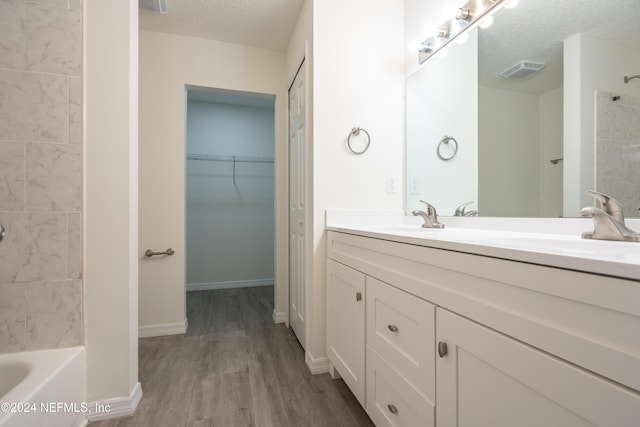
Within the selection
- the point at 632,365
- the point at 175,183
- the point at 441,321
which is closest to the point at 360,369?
the point at 441,321

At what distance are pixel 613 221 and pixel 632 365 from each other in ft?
1.97

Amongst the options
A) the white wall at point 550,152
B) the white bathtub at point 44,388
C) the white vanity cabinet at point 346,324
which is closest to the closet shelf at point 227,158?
the white vanity cabinet at point 346,324

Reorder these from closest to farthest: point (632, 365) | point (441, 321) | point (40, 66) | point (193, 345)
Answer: point (632, 365) → point (441, 321) → point (40, 66) → point (193, 345)

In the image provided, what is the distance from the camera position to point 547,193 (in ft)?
3.69

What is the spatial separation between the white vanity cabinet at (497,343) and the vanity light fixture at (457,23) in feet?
3.97

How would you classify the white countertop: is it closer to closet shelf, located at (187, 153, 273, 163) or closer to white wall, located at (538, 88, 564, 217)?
white wall, located at (538, 88, 564, 217)

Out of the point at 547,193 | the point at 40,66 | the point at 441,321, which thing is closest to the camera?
the point at 441,321

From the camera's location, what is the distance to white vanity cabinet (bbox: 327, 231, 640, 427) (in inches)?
18.3

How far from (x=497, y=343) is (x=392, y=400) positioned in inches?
23.4

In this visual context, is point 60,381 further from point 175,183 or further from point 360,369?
point 175,183

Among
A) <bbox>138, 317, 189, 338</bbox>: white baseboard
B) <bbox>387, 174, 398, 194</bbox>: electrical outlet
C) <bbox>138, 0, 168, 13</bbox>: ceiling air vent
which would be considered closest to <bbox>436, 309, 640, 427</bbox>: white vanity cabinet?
<bbox>387, 174, 398, 194</bbox>: electrical outlet

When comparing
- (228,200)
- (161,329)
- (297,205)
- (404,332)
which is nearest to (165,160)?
(297,205)

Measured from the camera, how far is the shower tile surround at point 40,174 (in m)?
1.27

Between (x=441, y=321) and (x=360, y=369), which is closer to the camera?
(x=441, y=321)
